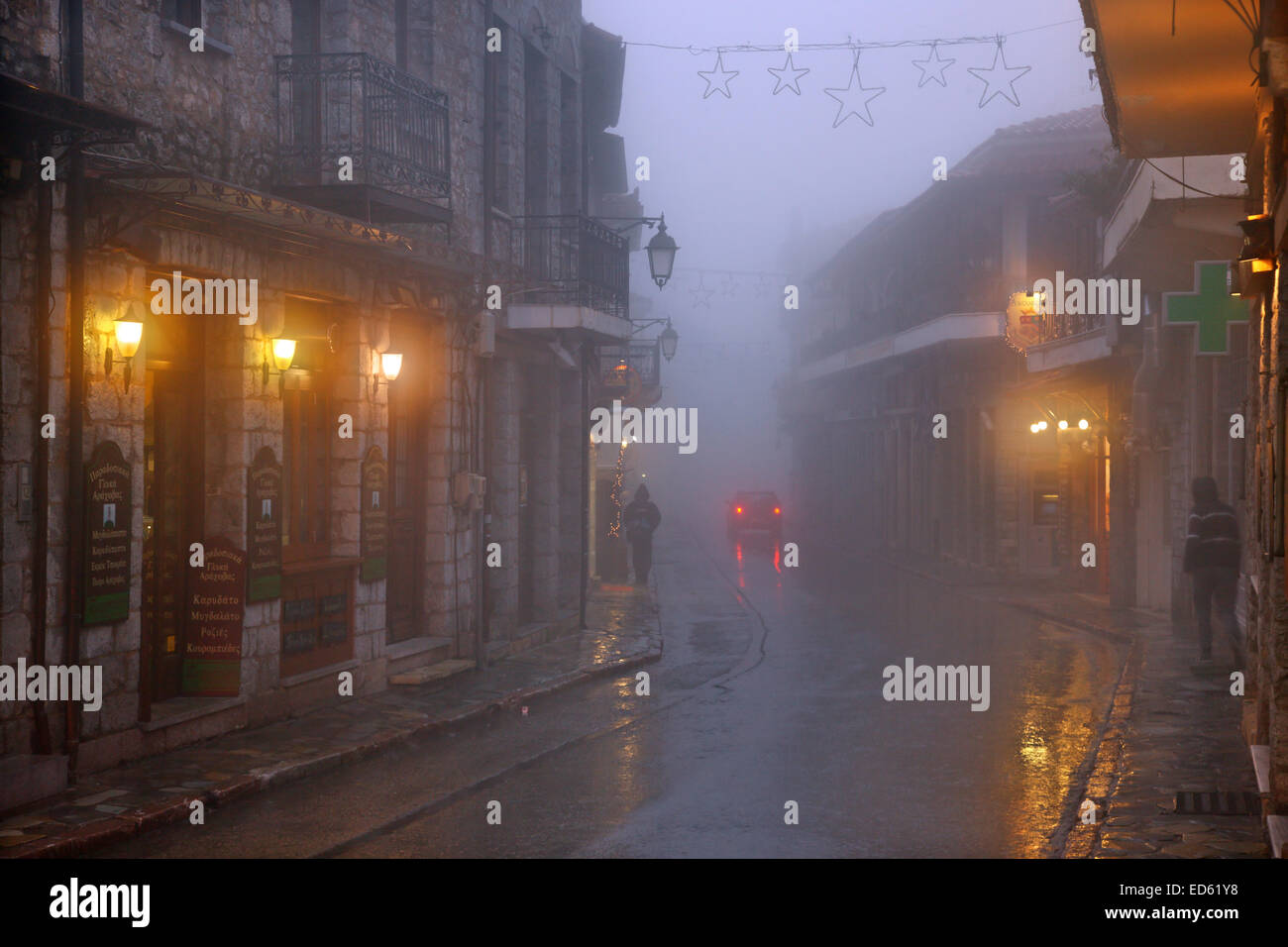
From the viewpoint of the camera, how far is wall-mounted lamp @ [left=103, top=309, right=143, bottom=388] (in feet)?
31.2

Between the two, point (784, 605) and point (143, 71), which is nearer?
point (143, 71)

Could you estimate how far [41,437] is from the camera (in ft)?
29.0

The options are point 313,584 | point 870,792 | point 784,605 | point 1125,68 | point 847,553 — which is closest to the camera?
point 1125,68

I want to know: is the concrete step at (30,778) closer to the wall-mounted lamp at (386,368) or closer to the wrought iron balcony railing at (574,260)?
the wall-mounted lamp at (386,368)

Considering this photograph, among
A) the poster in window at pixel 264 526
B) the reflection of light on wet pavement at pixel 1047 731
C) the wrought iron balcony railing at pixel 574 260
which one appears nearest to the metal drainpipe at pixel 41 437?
the poster in window at pixel 264 526

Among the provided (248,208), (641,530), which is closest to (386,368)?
(248,208)

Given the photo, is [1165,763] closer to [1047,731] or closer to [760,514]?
[1047,731]

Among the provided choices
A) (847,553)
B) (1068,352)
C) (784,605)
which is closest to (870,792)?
(784,605)

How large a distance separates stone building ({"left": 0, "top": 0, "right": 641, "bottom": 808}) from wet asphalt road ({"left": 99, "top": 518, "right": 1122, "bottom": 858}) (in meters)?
1.65

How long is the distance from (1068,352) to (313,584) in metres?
15.3

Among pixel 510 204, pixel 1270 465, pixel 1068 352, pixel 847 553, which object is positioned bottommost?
pixel 847 553

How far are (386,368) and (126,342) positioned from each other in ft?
13.2

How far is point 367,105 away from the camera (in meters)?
12.5
